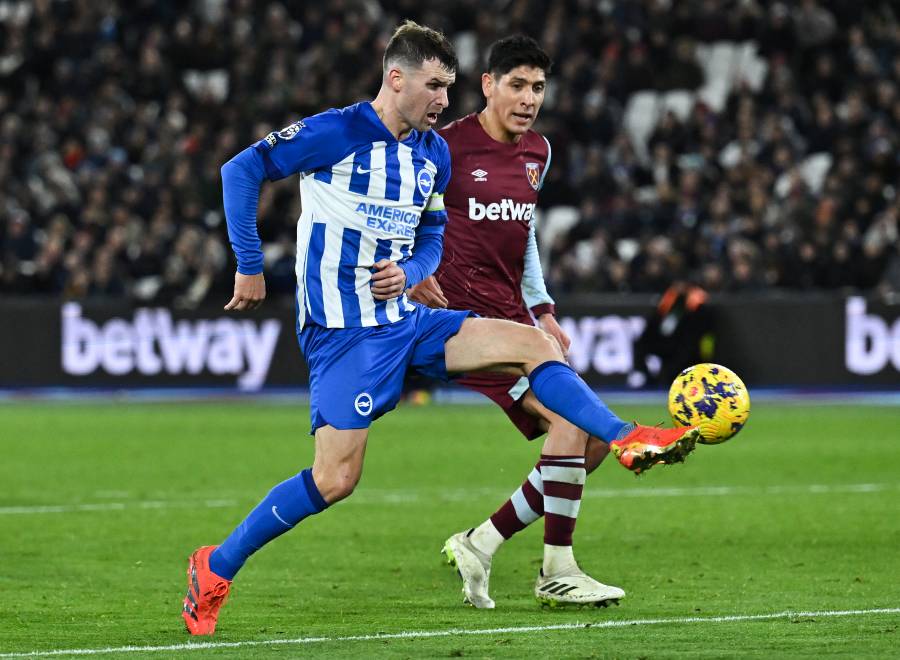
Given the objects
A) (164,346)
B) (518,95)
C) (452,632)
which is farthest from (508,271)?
(164,346)

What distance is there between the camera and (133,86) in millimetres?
26922

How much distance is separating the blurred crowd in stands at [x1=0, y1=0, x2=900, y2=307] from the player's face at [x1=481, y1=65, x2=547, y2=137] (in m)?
14.2

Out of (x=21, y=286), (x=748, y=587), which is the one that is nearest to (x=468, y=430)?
(x=21, y=286)

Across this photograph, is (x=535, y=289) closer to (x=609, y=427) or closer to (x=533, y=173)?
(x=533, y=173)

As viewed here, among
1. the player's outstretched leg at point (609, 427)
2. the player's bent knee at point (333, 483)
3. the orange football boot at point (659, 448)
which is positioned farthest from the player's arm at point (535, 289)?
the orange football boot at point (659, 448)

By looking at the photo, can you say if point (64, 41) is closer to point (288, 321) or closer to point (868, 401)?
point (288, 321)

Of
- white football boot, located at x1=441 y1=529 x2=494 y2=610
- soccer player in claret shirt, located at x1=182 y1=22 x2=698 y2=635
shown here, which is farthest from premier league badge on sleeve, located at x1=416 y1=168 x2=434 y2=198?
white football boot, located at x1=441 y1=529 x2=494 y2=610

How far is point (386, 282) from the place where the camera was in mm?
6688

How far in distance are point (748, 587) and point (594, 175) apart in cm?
1696

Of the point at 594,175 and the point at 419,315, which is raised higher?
the point at 594,175

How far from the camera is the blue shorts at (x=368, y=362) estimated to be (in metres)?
6.57

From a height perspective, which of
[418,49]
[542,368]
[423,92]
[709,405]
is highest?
[418,49]

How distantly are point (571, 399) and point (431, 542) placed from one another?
11.8 feet

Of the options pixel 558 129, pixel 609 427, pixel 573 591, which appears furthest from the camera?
pixel 558 129
